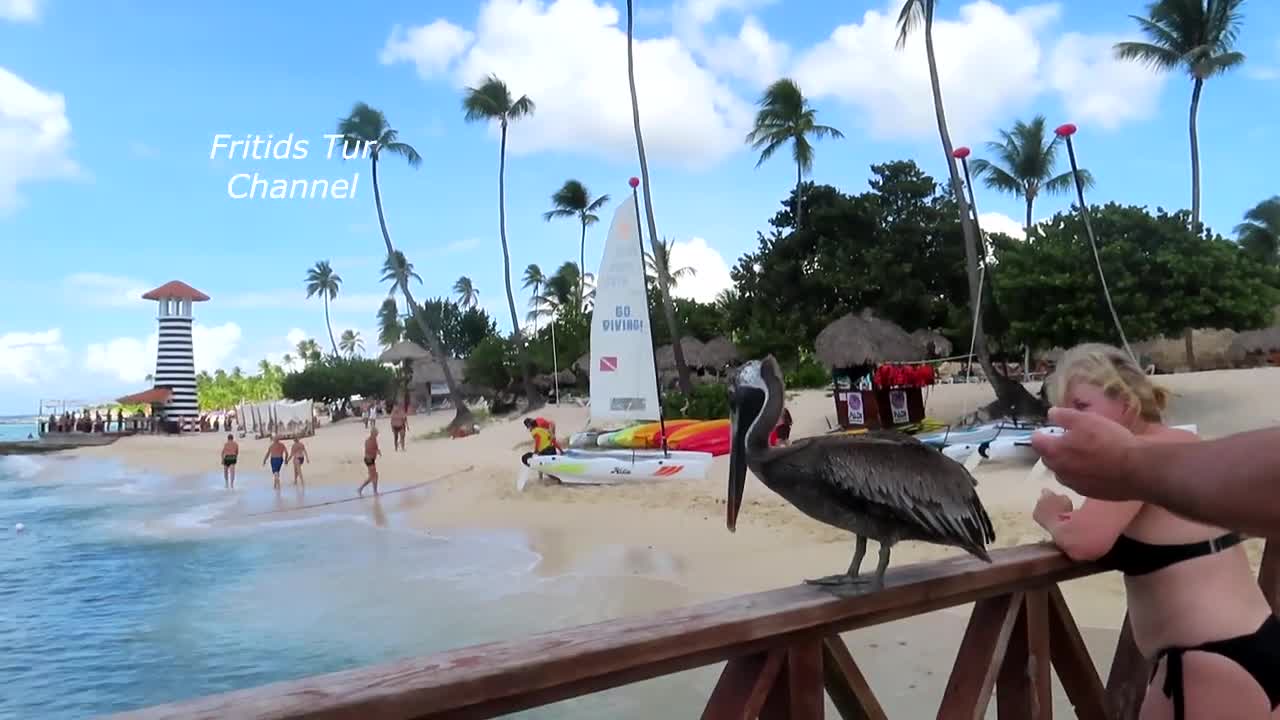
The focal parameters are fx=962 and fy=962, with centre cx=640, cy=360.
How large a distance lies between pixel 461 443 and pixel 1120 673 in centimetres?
2796

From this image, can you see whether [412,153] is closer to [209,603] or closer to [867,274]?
[867,274]

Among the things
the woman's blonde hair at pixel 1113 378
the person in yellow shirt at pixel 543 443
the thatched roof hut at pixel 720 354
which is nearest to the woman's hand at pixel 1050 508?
the woman's blonde hair at pixel 1113 378

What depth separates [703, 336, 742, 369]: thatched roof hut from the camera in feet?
103

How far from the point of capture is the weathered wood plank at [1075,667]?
2.61 m

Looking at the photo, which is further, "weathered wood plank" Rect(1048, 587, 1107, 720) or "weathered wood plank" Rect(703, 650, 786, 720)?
"weathered wood plank" Rect(1048, 587, 1107, 720)

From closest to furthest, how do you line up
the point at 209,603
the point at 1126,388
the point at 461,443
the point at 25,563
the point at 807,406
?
1. the point at 1126,388
2. the point at 209,603
3. the point at 25,563
4. the point at 807,406
5. the point at 461,443

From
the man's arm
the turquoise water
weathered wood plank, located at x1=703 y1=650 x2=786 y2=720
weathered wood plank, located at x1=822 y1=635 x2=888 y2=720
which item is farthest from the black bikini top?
the turquoise water

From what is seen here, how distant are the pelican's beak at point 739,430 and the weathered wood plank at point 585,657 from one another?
40 centimetres

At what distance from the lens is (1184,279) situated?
19578 millimetres

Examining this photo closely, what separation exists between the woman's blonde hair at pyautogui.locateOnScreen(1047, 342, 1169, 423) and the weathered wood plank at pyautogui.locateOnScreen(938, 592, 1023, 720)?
532 millimetres

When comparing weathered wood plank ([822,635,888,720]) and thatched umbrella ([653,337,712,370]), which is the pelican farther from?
thatched umbrella ([653,337,712,370])

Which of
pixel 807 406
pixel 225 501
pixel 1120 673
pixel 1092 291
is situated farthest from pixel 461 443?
pixel 1120 673

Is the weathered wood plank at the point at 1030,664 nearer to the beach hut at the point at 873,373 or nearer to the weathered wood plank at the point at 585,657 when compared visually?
the weathered wood plank at the point at 585,657

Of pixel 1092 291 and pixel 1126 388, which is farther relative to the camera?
pixel 1092 291
